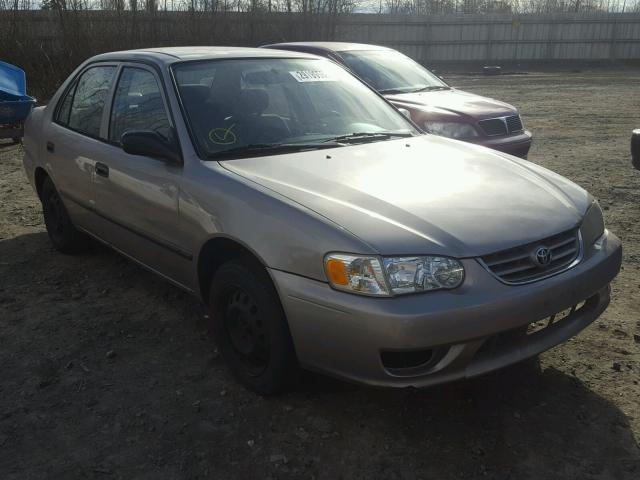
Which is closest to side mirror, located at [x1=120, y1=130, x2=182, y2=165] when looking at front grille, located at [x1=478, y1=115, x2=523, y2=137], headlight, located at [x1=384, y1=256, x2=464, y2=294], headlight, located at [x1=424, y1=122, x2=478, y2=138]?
headlight, located at [x1=384, y1=256, x2=464, y2=294]

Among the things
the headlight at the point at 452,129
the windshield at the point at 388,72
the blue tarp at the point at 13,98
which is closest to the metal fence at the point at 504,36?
the blue tarp at the point at 13,98

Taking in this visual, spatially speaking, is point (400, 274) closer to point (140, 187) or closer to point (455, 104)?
point (140, 187)

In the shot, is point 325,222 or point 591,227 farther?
point 591,227

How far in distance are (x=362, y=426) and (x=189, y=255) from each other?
1236 mm

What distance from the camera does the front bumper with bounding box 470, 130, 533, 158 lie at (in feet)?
21.7

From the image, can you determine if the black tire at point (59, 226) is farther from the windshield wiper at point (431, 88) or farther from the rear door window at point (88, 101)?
the windshield wiper at point (431, 88)

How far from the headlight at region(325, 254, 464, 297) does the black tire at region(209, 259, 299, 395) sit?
458mm

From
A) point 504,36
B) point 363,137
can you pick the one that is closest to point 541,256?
point 363,137

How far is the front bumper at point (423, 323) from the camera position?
2.34 metres

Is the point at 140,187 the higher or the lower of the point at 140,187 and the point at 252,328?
the higher

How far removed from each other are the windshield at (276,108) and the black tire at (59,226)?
6.15 feet

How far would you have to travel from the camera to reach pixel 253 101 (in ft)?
11.8

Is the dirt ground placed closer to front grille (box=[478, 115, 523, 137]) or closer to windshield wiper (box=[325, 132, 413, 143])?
windshield wiper (box=[325, 132, 413, 143])

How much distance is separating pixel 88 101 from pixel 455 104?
413 centimetres
